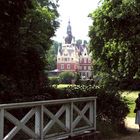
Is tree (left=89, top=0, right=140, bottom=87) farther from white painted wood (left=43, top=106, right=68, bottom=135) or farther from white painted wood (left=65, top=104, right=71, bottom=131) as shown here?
white painted wood (left=43, top=106, right=68, bottom=135)

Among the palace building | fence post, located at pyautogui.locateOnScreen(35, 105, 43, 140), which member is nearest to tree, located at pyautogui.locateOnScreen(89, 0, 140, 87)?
fence post, located at pyautogui.locateOnScreen(35, 105, 43, 140)

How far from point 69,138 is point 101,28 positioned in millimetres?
24307

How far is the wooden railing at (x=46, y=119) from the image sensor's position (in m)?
10.3

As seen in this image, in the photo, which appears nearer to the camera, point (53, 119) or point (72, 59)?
point (53, 119)

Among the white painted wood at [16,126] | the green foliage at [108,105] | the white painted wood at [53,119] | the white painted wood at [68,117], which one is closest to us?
the white painted wood at [16,126]

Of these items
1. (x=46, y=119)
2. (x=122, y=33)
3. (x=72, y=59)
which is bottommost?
(x=46, y=119)

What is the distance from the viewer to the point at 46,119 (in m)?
12.4

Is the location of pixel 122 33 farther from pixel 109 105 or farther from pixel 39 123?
pixel 39 123

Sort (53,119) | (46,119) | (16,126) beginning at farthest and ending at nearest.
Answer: (46,119) < (53,119) < (16,126)

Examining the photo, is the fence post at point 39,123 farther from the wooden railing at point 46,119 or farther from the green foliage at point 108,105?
the green foliage at point 108,105

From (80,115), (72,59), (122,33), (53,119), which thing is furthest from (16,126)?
(72,59)

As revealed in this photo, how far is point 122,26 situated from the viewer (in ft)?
98.4

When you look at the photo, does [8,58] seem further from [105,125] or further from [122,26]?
[122,26]

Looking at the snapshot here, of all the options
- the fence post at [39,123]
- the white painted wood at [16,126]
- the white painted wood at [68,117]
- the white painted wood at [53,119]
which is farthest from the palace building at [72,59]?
the white painted wood at [16,126]
